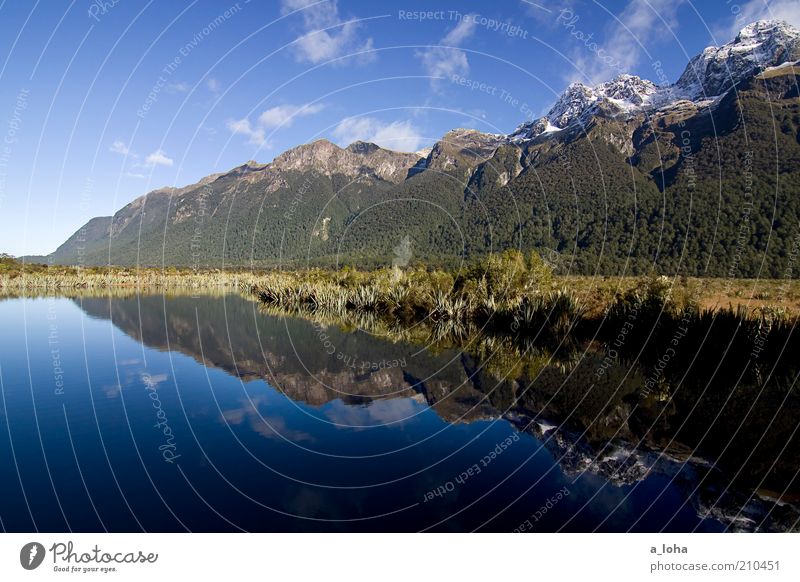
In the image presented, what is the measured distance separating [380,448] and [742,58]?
386 ft

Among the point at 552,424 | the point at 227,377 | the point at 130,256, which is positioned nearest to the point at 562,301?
the point at 552,424

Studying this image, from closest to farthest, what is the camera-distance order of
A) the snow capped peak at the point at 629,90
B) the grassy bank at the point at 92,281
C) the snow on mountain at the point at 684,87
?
the grassy bank at the point at 92,281 < the snow on mountain at the point at 684,87 < the snow capped peak at the point at 629,90

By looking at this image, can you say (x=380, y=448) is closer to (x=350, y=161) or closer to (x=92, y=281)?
(x=92, y=281)

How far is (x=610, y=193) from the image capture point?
82875 millimetres

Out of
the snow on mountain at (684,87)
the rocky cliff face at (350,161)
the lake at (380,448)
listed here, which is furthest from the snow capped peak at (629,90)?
the lake at (380,448)

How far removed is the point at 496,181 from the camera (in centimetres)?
10294

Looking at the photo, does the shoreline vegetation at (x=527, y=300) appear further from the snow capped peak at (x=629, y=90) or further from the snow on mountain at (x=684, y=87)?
the snow capped peak at (x=629, y=90)

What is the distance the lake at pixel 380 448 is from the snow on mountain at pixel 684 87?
8738cm

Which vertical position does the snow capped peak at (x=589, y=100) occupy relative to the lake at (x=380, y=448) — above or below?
above

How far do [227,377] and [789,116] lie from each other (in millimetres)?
97824

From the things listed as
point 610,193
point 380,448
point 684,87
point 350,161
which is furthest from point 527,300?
point 350,161

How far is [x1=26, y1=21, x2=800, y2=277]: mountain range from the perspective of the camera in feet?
193

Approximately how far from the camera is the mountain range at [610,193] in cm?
5872
